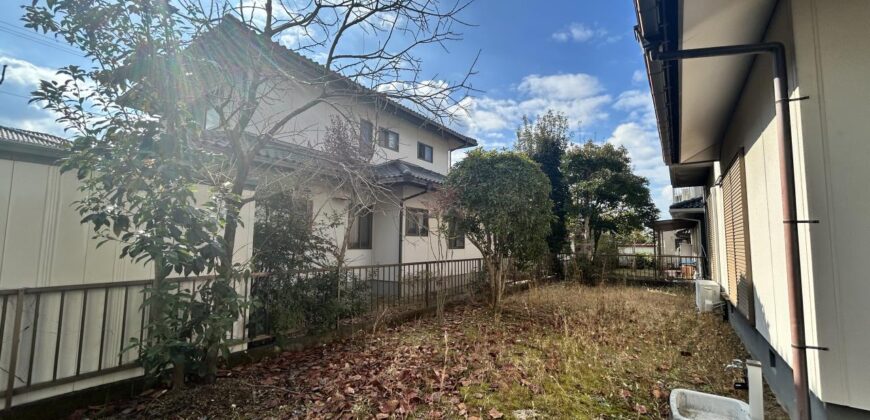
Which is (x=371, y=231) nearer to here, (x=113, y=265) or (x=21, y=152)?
(x=113, y=265)

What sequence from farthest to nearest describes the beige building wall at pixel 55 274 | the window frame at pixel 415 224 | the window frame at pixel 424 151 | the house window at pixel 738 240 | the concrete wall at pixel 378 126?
the window frame at pixel 424 151 < the window frame at pixel 415 224 < the concrete wall at pixel 378 126 < the house window at pixel 738 240 < the beige building wall at pixel 55 274

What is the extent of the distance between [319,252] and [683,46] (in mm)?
5051

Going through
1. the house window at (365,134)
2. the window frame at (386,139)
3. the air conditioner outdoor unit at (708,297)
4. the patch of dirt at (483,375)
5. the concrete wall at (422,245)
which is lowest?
the patch of dirt at (483,375)

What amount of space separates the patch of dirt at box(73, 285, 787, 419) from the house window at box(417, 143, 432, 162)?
7.95m

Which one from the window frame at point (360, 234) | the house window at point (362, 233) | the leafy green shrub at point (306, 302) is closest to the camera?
the leafy green shrub at point (306, 302)

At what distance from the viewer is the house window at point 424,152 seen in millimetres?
12891

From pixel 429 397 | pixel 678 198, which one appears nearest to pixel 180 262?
pixel 429 397

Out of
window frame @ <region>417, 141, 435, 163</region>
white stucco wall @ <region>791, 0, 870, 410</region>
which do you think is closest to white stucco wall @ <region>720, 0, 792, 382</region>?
Result: white stucco wall @ <region>791, 0, 870, 410</region>

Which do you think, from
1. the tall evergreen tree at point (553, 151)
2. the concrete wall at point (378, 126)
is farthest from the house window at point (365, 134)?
the tall evergreen tree at point (553, 151)

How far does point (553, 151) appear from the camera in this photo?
13.4m

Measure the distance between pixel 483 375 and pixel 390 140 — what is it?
898 centimetres

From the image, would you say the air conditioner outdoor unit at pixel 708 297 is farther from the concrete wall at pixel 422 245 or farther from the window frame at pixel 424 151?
the window frame at pixel 424 151

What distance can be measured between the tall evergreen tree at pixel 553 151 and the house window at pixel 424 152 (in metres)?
3.61

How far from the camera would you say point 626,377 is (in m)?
3.71
